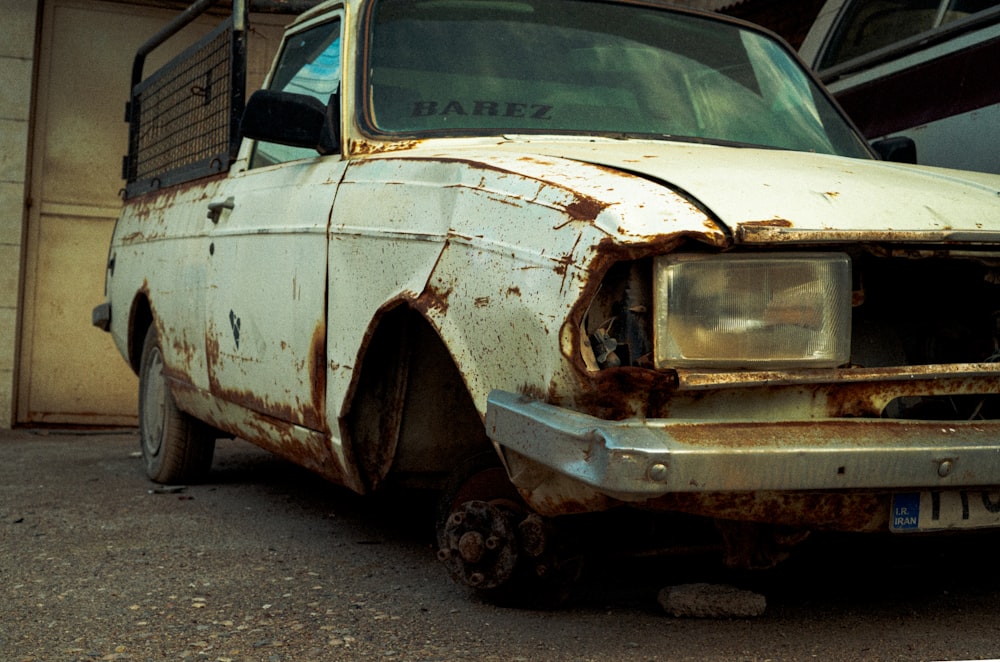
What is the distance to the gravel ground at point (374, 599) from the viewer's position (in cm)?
288

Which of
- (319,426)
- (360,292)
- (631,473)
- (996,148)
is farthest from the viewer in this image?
(996,148)

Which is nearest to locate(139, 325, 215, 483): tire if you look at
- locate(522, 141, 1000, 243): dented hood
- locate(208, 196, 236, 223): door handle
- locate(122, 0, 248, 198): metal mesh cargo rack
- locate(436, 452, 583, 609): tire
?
locate(122, 0, 248, 198): metal mesh cargo rack

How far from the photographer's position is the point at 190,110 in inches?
222

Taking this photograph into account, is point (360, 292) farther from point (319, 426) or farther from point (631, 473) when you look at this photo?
point (631, 473)

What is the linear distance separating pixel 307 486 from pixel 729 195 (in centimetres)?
332

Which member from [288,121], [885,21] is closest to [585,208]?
[288,121]

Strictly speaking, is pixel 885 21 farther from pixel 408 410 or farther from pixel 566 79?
pixel 408 410

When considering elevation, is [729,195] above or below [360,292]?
above

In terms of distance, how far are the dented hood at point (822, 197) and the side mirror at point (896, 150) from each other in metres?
1.12

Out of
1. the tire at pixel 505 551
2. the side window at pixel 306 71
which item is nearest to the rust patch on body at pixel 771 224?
the tire at pixel 505 551

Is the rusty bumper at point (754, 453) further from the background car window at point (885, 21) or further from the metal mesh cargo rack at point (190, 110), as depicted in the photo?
the background car window at point (885, 21)

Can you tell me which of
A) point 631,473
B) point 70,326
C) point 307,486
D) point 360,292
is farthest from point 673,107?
point 70,326

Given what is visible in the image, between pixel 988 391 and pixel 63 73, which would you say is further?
pixel 63 73

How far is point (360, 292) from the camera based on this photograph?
3336 mm
